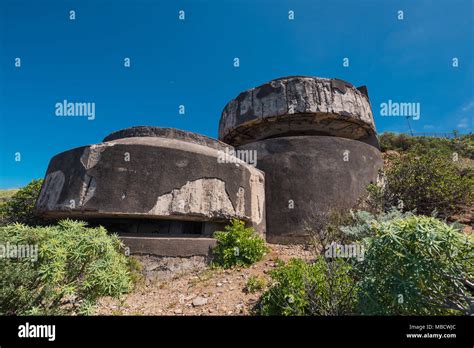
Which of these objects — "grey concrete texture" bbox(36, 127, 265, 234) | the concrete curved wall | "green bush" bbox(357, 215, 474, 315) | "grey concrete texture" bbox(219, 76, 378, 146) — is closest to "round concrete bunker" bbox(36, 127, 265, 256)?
"grey concrete texture" bbox(36, 127, 265, 234)

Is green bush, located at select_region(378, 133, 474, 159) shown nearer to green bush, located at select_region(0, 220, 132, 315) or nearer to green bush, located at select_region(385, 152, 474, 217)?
green bush, located at select_region(385, 152, 474, 217)

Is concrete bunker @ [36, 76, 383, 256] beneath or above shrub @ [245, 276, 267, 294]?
above

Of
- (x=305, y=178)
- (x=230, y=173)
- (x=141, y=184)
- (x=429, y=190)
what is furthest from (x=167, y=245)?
(x=429, y=190)

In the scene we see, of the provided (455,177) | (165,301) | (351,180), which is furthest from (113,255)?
(455,177)

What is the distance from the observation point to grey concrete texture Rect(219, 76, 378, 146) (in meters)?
7.11

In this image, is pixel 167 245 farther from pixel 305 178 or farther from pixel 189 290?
pixel 305 178

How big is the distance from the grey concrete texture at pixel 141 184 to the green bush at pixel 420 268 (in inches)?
137

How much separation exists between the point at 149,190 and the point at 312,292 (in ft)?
10.9

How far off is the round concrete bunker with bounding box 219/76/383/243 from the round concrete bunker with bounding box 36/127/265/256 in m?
1.38

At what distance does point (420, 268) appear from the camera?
6.17ft

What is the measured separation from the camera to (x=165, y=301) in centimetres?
385

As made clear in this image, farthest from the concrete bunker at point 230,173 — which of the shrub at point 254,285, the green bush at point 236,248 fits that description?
the shrub at point 254,285

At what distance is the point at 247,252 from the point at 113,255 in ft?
8.70

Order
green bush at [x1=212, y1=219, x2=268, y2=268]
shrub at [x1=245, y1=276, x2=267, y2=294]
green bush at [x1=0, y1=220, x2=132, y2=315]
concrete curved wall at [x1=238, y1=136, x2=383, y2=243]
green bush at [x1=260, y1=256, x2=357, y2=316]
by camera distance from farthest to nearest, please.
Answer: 1. concrete curved wall at [x1=238, y1=136, x2=383, y2=243]
2. green bush at [x1=212, y1=219, x2=268, y2=268]
3. shrub at [x1=245, y1=276, x2=267, y2=294]
4. green bush at [x1=260, y1=256, x2=357, y2=316]
5. green bush at [x1=0, y1=220, x2=132, y2=315]
